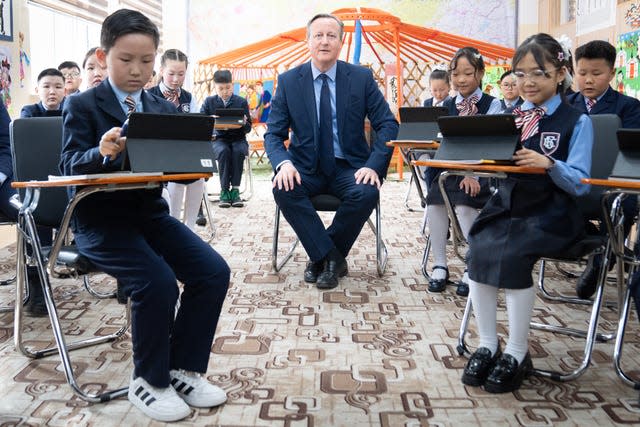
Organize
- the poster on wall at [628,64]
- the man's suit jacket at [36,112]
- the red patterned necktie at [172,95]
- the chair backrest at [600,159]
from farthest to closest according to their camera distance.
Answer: the poster on wall at [628,64] < the red patterned necktie at [172,95] < the man's suit jacket at [36,112] < the chair backrest at [600,159]

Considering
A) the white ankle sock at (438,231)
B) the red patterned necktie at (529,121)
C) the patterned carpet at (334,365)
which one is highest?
the red patterned necktie at (529,121)

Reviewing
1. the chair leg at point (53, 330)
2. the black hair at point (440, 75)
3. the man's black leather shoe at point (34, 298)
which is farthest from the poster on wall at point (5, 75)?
the chair leg at point (53, 330)

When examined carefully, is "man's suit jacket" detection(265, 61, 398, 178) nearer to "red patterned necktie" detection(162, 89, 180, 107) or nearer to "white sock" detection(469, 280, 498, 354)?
"red patterned necktie" detection(162, 89, 180, 107)

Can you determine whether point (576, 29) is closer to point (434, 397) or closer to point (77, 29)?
A: point (77, 29)

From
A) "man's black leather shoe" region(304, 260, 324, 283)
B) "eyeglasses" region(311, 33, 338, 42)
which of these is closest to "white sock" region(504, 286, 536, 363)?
"man's black leather shoe" region(304, 260, 324, 283)

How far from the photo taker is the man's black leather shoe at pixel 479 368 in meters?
1.86

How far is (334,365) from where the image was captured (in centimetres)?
203

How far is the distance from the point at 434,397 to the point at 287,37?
7.51m

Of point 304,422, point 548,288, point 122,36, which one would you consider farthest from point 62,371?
point 548,288

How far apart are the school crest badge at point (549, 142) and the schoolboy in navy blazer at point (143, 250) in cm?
96

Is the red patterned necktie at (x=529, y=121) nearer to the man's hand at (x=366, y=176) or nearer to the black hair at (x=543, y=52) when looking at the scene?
the black hair at (x=543, y=52)

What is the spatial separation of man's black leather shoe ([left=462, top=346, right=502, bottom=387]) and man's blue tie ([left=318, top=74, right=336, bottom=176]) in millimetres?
1457

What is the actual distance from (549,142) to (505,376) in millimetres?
666

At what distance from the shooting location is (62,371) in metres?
1.97
